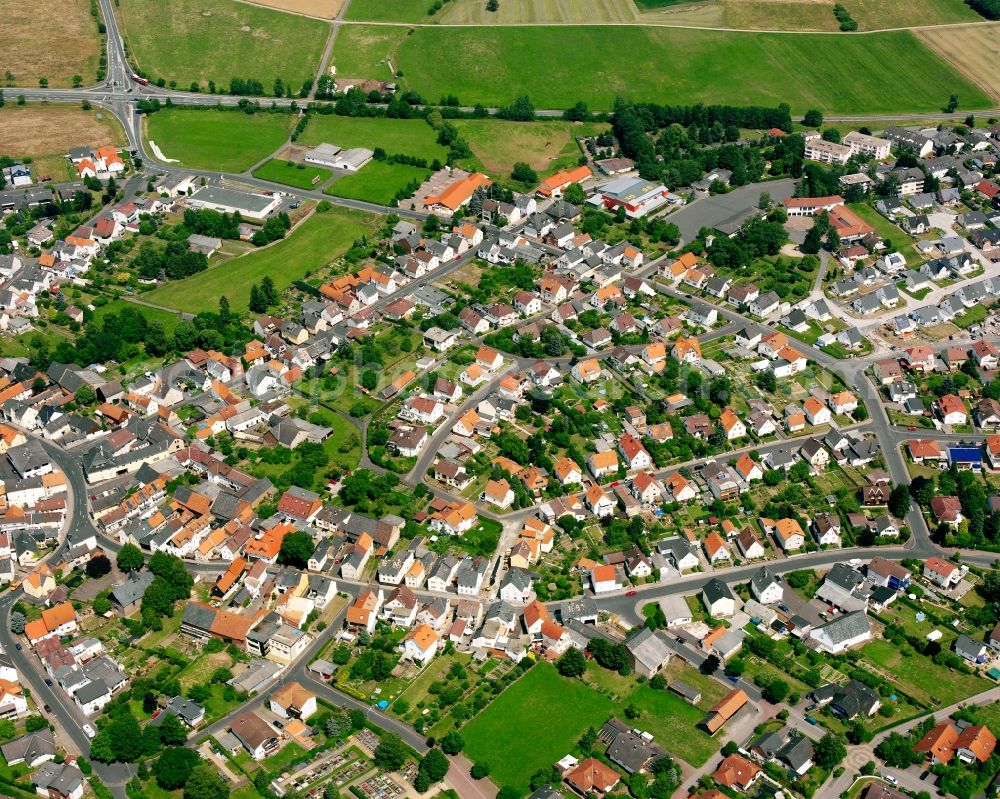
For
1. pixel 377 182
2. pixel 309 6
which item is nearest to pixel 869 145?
pixel 377 182

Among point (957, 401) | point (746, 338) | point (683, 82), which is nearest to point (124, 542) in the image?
point (746, 338)

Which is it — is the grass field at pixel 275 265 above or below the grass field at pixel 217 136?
below

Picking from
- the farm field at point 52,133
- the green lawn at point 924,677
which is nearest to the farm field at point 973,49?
the green lawn at point 924,677

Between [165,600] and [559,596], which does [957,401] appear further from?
[165,600]

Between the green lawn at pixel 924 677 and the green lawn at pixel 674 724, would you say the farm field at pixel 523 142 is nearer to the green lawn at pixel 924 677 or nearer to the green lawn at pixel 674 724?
the green lawn at pixel 924 677

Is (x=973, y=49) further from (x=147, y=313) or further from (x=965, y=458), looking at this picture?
(x=147, y=313)

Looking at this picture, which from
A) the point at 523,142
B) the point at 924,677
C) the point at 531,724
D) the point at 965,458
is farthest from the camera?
the point at 523,142

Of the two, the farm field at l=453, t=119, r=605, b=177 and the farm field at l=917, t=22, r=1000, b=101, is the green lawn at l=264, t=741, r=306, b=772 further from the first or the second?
the farm field at l=917, t=22, r=1000, b=101
